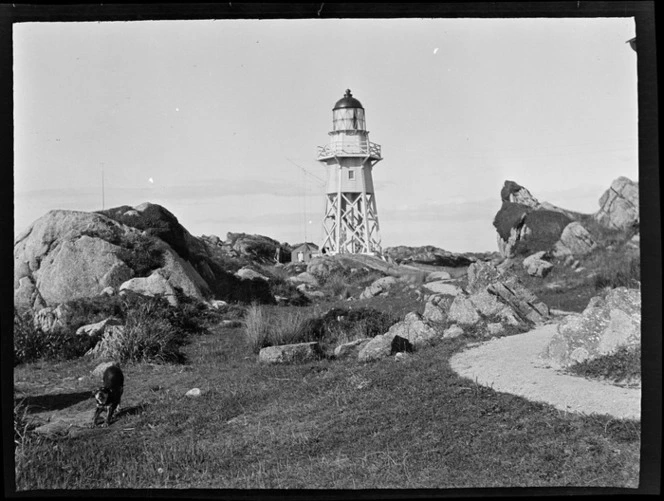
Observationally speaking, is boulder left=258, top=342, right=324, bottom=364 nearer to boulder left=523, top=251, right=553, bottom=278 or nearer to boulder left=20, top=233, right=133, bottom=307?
boulder left=20, top=233, right=133, bottom=307

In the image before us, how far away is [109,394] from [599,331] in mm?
5831

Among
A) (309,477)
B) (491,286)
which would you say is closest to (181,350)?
(309,477)

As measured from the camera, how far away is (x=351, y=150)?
1040cm

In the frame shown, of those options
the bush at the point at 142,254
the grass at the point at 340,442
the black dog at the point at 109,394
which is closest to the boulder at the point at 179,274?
the bush at the point at 142,254

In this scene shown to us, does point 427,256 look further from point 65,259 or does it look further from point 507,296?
point 65,259

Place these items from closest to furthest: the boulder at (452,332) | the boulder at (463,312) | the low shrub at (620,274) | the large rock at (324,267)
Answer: the low shrub at (620,274) → the boulder at (452,332) → the boulder at (463,312) → the large rock at (324,267)

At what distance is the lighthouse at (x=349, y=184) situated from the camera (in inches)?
390

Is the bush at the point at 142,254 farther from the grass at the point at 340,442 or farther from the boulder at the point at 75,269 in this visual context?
the grass at the point at 340,442

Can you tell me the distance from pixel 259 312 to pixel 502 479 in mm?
4744

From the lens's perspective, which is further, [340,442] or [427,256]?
[427,256]

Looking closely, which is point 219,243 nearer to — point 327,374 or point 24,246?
point 24,246

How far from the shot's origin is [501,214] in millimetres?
10820

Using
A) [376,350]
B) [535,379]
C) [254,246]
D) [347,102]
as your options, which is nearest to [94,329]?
[376,350]

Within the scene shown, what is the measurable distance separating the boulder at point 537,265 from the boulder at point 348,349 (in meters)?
4.30
